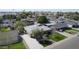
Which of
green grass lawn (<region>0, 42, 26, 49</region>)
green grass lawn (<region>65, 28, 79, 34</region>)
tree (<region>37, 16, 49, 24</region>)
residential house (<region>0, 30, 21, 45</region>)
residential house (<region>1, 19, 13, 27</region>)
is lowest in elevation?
green grass lawn (<region>0, 42, 26, 49</region>)

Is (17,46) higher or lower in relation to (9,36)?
lower

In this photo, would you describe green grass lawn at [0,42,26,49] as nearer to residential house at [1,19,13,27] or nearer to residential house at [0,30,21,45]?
residential house at [0,30,21,45]

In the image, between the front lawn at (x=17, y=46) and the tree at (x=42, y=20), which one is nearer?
the front lawn at (x=17, y=46)

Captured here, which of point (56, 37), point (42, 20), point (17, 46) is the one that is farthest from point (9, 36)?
point (56, 37)

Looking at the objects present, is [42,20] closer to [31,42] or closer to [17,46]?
[31,42]

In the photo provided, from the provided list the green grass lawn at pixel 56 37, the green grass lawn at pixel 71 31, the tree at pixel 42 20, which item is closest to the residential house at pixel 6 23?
the tree at pixel 42 20

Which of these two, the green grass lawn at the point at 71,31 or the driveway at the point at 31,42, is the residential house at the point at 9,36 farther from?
the green grass lawn at the point at 71,31

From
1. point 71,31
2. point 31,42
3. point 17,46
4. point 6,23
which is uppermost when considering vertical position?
point 6,23

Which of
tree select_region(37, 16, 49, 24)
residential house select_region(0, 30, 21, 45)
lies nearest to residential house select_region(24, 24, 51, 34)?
tree select_region(37, 16, 49, 24)

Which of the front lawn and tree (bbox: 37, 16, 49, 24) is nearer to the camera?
the front lawn
